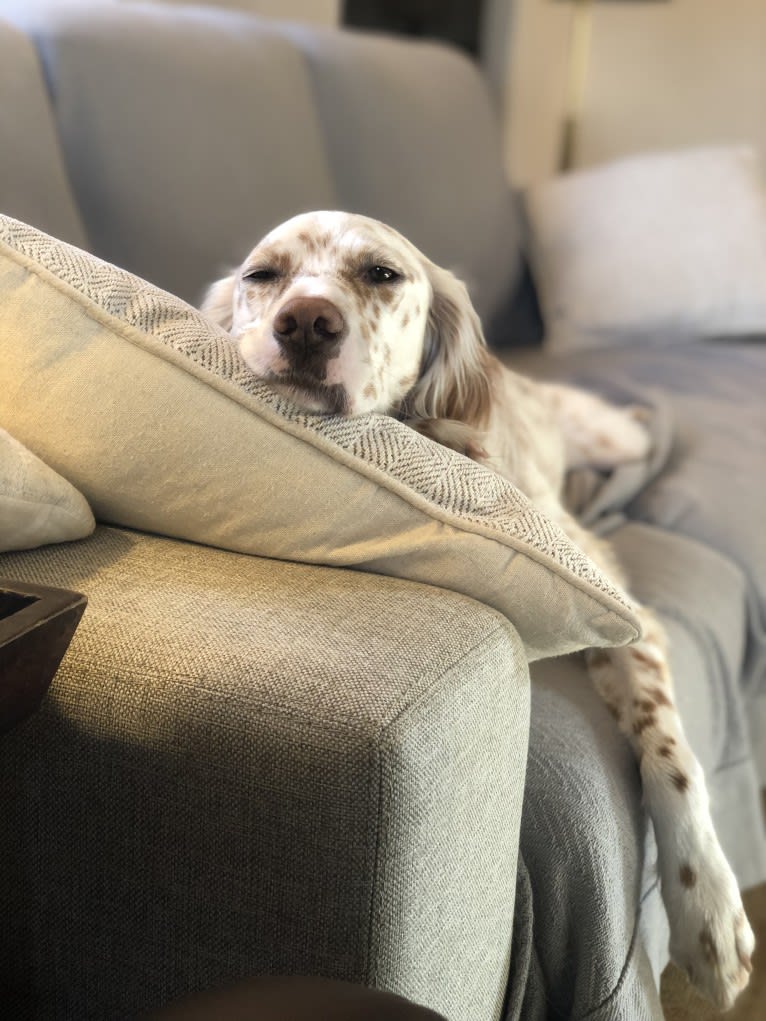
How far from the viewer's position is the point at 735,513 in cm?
202

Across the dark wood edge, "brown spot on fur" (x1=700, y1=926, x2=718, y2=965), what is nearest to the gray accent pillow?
"brown spot on fur" (x1=700, y1=926, x2=718, y2=965)

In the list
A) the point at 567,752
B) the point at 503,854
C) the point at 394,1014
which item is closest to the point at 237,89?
the point at 567,752

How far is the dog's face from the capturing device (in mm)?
1158

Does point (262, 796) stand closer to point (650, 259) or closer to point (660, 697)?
point (660, 697)

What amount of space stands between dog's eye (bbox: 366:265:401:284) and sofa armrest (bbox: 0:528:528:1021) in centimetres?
51

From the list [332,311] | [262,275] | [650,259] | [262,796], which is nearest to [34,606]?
[262,796]

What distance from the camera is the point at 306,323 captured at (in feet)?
3.90

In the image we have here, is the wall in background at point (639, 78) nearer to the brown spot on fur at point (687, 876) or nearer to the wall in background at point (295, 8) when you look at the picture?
the wall in background at point (295, 8)

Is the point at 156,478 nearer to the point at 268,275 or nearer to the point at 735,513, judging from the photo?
the point at 268,275

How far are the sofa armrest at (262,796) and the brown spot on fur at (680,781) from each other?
331mm

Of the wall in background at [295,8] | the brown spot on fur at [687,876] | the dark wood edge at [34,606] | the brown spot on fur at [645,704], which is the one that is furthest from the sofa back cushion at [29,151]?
the wall in background at [295,8]

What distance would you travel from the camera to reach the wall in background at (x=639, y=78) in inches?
190

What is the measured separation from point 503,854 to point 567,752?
23 centimetres

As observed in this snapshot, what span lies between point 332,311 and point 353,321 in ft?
0.19
